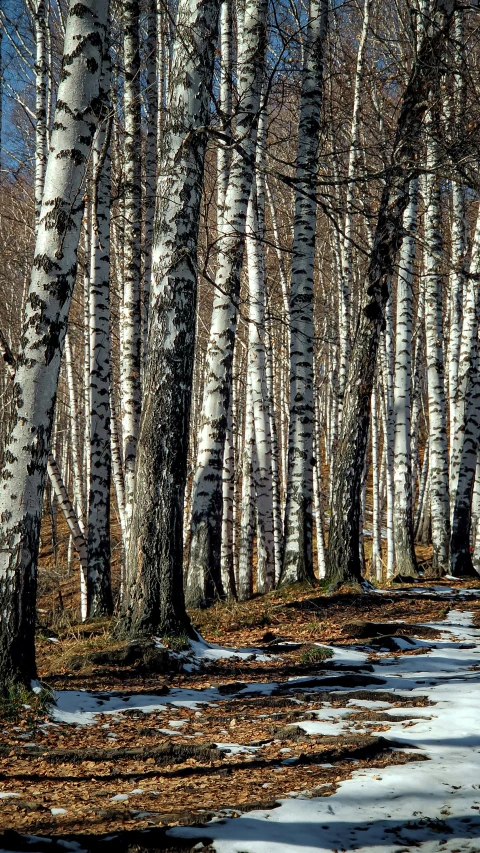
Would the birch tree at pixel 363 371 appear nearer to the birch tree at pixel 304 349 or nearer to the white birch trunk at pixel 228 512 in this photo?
the birch tree at pixel 304 349

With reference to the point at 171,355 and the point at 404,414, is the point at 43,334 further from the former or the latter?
the point at 404,414

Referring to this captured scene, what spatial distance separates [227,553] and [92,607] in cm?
255

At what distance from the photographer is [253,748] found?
11.5 ft

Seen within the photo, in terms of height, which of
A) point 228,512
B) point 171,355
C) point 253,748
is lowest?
point 253,748

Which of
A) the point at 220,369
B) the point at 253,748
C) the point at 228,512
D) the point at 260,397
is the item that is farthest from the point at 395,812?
the point at 228,512

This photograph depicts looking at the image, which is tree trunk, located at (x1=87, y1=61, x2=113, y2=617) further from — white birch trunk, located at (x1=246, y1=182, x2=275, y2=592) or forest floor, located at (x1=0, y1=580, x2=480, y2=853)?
white birch trunk, located at (x1=246, y1=182, x2=275, y2=592)

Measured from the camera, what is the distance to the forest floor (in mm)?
2496

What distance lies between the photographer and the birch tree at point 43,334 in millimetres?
4113

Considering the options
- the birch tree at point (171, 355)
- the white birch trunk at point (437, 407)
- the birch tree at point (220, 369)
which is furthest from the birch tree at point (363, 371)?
the birch tree at point (171, 355)

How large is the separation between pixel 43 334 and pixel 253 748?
2629 millimetres

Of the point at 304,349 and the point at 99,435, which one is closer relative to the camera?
the point at 99,435

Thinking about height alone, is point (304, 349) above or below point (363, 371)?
above

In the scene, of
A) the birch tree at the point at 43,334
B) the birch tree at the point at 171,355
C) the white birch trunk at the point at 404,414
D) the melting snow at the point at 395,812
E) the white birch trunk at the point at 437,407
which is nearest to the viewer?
the melting snow at the point at 395,812

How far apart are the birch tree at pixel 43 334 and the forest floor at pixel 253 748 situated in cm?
57
